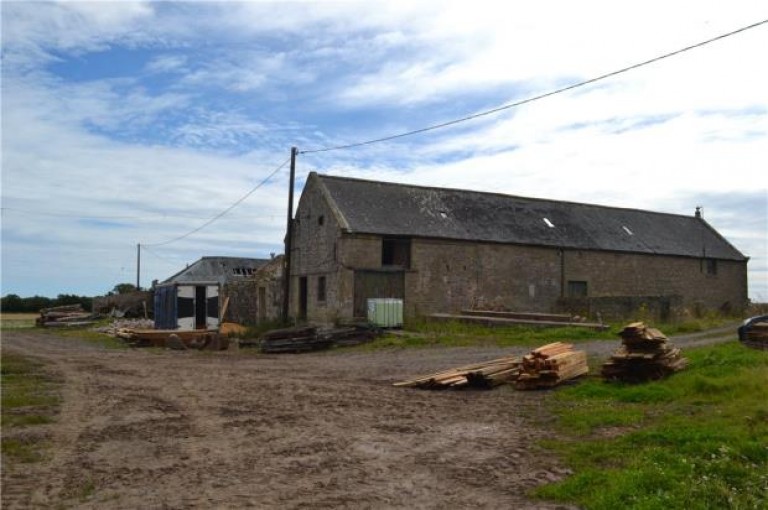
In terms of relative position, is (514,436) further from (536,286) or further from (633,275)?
(633,275)

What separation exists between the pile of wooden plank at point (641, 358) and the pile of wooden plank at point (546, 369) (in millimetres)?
818

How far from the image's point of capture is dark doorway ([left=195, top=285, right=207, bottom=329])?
34219 mm

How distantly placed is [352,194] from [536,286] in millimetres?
9241

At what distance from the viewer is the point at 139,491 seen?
626 centimetres

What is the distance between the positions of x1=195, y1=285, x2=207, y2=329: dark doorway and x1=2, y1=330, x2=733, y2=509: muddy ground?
64.2 feet

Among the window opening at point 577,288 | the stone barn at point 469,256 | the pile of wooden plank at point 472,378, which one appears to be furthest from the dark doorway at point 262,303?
the pile of wooden plank at point 472,378

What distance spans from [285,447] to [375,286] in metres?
19.8

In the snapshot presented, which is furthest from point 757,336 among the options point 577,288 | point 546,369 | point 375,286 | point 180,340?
point 577,288

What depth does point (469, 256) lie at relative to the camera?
98.2 feet

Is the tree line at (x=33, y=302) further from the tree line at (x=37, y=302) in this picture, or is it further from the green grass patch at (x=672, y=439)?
the green grass patch at (x=672, y=439)

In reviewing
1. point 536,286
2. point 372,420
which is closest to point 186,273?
point 536,286

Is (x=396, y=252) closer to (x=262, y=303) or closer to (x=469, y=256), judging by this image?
(x=469, y=256)

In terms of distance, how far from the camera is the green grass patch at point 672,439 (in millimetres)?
5977

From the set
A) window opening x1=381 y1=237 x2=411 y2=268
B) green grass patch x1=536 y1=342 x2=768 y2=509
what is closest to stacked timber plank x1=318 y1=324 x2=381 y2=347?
window opening x1=381 y1=237 x2=411 y2=268
